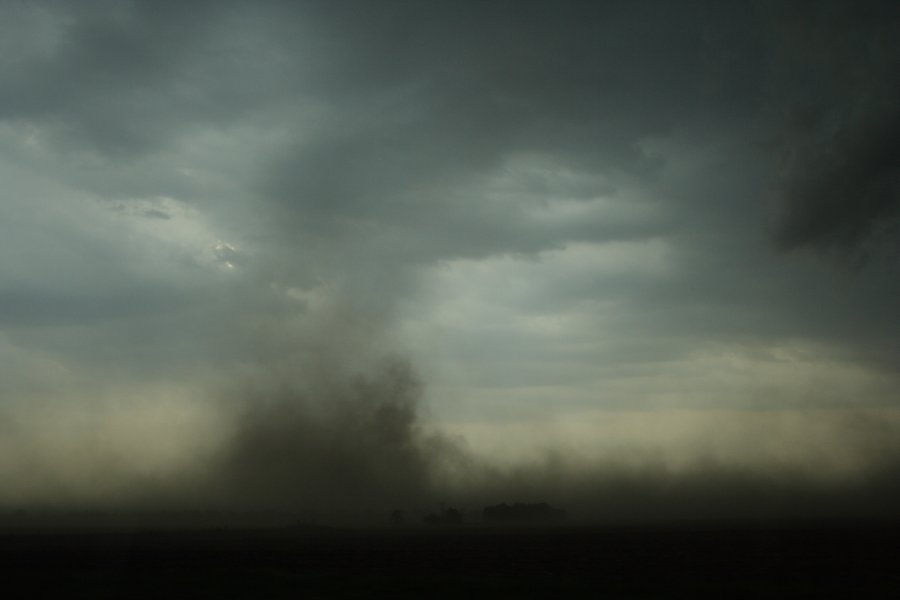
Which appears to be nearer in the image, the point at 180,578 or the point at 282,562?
the point at 180,578

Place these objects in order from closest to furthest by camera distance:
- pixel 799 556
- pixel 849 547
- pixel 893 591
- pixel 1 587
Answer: pixel 893 591 → pixel 1 587 → pixel 799 556 → pixel 849 547

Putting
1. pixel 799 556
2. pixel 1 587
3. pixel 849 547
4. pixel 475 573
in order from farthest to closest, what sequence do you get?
1. pixel 849 547
2. pixel 799 556
3. pixel 475 573
4. pixel 1 587

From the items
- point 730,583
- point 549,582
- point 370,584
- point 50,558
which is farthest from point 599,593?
point 50,558

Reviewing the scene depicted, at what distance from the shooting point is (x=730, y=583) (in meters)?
57.5

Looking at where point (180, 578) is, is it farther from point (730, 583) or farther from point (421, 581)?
point (730, 583)

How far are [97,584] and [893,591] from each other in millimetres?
58831

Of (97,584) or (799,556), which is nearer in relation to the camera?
(97,584)

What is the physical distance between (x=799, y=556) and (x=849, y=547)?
2107cm

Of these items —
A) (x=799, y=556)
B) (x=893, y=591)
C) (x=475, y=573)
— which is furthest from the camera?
(x=799, y=556)

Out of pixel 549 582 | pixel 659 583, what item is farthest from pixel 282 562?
pixel 659 583

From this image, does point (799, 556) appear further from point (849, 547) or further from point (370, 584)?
point (370, 584)

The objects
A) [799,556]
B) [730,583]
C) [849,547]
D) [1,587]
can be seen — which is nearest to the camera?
[730,583]

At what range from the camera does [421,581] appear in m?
59.9

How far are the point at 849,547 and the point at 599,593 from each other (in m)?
67.0
